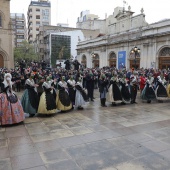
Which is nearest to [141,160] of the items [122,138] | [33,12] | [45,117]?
[122,138]

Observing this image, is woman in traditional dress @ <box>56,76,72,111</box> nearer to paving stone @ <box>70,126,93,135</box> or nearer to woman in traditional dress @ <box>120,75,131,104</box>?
paving stone @ <box>70,126,93,135</box>

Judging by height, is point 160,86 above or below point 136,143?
above

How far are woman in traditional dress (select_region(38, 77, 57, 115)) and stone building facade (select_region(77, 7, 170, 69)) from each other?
45.0ft

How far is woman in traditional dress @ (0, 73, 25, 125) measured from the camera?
6359mm

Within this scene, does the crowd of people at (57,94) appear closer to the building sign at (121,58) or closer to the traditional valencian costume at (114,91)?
the traditional valencian costume at (114,91)

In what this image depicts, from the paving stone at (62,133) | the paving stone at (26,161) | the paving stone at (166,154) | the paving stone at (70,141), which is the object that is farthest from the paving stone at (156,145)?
the paving stone at (26,161)

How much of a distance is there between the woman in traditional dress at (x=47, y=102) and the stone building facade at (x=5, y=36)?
21710 mm

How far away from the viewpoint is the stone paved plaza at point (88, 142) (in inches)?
162

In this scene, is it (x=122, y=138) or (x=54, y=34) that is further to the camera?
(x=54, y=34)

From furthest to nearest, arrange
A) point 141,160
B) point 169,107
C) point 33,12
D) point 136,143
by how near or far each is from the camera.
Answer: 1. point 33,12
2. point 169,107
3. point 136,143
4. point 141,160

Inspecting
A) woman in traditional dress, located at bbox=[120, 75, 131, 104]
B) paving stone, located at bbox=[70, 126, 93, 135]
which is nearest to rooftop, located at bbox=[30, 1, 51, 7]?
woman in traditional dress, located at bbox=[120, 75, 131, 104]

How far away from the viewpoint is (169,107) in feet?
30.6

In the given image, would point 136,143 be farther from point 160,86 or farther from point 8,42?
point 8,42

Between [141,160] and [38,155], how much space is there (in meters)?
2.16
